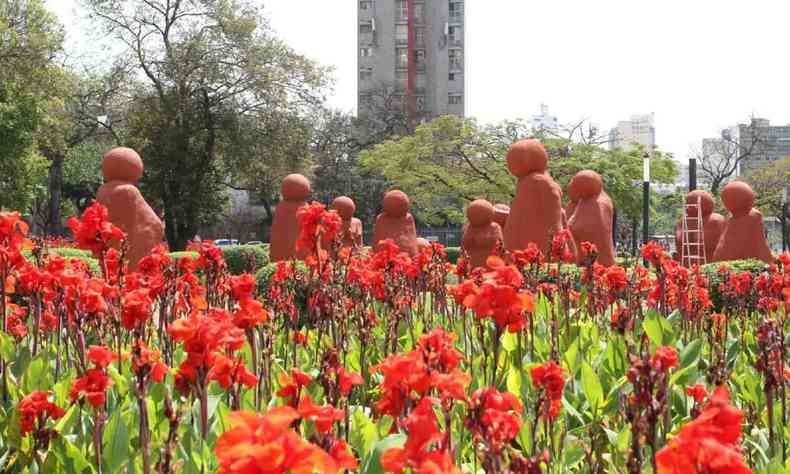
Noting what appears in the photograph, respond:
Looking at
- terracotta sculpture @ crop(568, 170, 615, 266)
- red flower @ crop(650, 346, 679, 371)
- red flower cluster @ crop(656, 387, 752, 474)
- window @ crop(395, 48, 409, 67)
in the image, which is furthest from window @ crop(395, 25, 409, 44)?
red flower cluster @ crop(656, 387, 752, 474)

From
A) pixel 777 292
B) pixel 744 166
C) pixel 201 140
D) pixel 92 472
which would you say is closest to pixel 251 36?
pixel 201 140

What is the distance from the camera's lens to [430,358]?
172 cm

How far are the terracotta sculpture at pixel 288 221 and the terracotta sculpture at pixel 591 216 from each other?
15.9ft

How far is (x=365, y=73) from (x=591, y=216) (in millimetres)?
55636

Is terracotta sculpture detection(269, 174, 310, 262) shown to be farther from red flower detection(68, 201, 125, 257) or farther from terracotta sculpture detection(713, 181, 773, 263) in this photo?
red flower detection(68, 201, 125, 257)

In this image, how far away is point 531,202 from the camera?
11148 mm

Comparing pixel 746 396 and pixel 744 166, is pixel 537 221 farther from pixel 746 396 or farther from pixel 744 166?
pixel 744 166

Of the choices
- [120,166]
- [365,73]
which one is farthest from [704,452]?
[365,73]

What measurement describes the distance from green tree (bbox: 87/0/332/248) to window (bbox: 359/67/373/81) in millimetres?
41366

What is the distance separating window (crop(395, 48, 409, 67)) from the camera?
64.9 meters

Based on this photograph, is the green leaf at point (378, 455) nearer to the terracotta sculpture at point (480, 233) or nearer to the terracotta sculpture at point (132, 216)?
the terracotta sculpture at point (132, 216)

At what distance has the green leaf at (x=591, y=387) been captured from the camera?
3.58 meters

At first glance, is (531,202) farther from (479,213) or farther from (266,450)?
(266,450)

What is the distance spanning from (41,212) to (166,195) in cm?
2319
